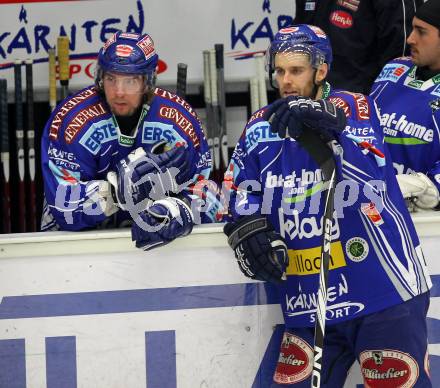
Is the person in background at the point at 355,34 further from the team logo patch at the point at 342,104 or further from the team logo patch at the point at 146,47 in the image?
the team logo patch at the point at 342,104

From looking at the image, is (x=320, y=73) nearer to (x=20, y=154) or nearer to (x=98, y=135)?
(x=98, y=135)

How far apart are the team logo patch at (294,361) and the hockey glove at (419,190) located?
0.70m

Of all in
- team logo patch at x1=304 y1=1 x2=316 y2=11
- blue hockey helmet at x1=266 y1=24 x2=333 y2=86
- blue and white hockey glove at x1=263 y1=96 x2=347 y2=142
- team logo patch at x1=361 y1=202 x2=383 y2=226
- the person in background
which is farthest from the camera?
team logo patch at x1=304 y1=1 x2=316 y2=11

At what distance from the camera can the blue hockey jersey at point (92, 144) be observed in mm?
4762

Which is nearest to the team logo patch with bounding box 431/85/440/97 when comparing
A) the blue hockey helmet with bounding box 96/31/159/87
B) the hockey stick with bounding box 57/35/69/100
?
the blue hockey helmet with bounding box 96/31/159/87

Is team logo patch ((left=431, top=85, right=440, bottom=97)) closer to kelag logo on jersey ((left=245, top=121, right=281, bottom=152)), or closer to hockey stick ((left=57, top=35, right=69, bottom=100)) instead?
kelag logo on jersey ((left=245, top=121, right=281, bottom=152))

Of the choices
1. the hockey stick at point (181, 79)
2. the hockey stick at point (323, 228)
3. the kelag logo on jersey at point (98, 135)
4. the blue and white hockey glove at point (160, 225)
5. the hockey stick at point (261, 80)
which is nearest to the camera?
the hockey stick at point (323, 228)

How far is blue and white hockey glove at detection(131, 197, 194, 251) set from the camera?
458cm

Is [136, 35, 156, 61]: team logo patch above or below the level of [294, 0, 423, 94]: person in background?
below

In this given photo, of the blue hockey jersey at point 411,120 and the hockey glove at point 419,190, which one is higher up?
the blue hockey jersey at point 411,120

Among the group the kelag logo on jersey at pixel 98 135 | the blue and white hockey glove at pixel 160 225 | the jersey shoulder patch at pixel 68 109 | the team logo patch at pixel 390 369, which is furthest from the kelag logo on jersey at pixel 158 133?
the team logo patch at pixel 390 369

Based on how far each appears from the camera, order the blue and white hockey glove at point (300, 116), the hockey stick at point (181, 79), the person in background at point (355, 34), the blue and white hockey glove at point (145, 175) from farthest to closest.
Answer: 1. the hockey stick at point (181, 79)
2. the person in background at point (355, 34)
3. the blue and white hockey glove at point (145, 175)
4. the blue and white hockey glove at point (300, 116)

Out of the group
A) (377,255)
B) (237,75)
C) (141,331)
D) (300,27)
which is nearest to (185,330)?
(141,331)

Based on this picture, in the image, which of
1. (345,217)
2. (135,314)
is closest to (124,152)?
(135,314)
